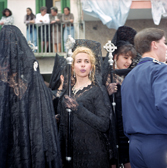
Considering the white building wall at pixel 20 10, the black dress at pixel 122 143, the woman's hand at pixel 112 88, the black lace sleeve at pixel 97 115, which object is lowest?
the black dress at pixel 122 143

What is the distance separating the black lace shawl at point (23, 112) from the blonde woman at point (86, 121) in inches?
9.6

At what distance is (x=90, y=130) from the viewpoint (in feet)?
9.70

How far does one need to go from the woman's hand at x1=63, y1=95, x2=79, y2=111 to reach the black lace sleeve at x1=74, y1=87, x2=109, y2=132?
0.15 ft

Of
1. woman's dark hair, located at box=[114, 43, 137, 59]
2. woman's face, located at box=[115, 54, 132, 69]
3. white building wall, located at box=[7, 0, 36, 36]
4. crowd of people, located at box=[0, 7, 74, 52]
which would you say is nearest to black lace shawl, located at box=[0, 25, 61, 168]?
woman's face, located at box=[115, 54, 132, 69]

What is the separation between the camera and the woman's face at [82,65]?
3186 millimetres

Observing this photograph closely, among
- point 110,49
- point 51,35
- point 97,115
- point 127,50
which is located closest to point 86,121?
point 97,115

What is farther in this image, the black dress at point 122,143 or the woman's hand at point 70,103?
the black dress at point 122,143

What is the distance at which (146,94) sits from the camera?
2.17m

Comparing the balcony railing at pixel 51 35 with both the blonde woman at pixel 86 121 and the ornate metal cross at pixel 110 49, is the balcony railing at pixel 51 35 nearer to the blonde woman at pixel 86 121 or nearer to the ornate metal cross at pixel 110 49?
the ornate metal cross at pixel 110 49

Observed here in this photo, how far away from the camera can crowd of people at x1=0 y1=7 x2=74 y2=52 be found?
371 inches

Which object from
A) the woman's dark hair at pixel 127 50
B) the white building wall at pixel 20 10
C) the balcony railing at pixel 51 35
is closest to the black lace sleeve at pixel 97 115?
the woman's dark hair at pixel 127 50

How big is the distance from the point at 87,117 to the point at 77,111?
130mm

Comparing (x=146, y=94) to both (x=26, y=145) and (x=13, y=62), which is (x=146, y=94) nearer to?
(x=26, y=145)

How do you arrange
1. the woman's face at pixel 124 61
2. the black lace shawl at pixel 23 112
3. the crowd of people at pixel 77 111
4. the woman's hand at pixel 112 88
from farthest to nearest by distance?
the woman's face at pixel 124 61 → the woman's hand at pixel 112 88 → the black lace shawl at pixel 23 112 → the crowd of people at pixel 77 111
